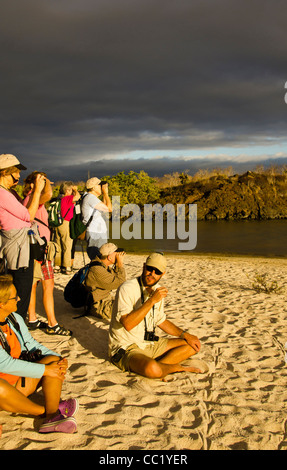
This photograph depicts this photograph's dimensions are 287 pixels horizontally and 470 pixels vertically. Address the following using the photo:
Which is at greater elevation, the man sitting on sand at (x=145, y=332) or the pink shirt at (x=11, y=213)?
the pink shirt at (x=11, y=213)

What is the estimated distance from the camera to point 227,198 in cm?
4297

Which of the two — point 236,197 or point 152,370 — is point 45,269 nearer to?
point 152,370

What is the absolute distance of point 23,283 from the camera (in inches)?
151

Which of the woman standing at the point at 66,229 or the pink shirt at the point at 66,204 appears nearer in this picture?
the woman standing at the point at 66,229

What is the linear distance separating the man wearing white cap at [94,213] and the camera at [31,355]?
2.59 meters

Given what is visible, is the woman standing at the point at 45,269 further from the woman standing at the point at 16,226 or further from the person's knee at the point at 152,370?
the person's knee at the point at 152,370

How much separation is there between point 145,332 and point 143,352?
0.20 meters

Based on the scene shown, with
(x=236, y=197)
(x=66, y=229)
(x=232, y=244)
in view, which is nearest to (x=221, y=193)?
(x=236, y=197)

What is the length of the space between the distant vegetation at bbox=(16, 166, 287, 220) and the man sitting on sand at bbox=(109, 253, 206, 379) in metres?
38.1

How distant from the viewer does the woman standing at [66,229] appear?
7168 millimetres

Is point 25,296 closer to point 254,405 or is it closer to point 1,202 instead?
point 1,202

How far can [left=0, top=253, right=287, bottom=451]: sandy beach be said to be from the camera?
2723 mm

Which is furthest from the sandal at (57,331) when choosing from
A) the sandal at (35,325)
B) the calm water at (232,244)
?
the calm water at (232,244)

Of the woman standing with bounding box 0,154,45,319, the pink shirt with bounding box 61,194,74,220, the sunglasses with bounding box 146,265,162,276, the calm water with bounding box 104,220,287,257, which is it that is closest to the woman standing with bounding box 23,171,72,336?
the woman standing with bounding box 0,154,45,319
